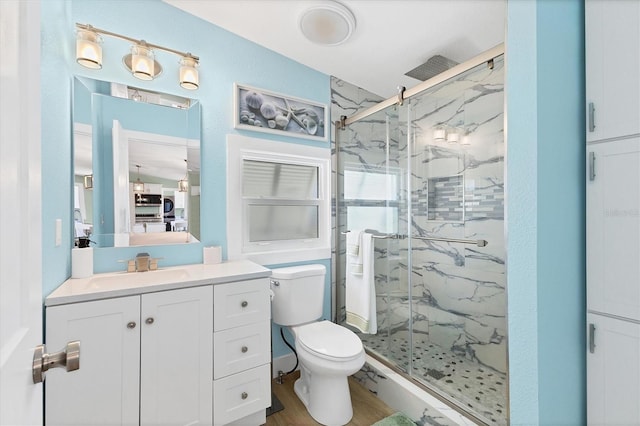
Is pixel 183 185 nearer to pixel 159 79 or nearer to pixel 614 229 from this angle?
pixel 159 79

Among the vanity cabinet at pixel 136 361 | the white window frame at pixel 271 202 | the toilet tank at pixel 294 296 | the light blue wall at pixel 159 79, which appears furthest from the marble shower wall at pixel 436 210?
the vanity cabinet at pixel 136 361

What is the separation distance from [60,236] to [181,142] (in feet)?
2.75

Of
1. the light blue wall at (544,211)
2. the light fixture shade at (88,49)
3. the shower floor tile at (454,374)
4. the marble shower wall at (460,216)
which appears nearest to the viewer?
the light blue wall at (544,211)

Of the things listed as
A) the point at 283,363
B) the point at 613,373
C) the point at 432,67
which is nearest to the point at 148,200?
the point at 283,363

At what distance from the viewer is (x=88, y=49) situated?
4.94 feet

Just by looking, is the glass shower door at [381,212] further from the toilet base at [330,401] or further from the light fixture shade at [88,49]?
the light fixture shade at [88,49]

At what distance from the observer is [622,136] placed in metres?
1.06

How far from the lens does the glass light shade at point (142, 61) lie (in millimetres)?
1634

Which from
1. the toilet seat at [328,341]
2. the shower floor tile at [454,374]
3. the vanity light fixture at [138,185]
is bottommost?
the shower floor tile at [454,374]

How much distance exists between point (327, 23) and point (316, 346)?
194 centimetres

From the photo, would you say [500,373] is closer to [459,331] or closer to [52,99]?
[459,331]

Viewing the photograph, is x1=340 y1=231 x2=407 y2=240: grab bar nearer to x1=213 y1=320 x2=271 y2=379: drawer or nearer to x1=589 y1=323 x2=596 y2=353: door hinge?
A: x1=213 y1=320 x2=271 y2=379: drawer

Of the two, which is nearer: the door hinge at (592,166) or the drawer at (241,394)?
the door hinge at (592,166)

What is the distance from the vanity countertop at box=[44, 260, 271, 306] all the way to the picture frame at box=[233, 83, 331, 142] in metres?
0.99
